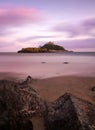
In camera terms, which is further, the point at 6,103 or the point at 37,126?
the point at 37,126

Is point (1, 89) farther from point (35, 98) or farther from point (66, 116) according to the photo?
point (66, 116)

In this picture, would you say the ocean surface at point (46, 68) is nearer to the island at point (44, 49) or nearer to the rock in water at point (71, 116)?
the rock in water at point (71, 116)

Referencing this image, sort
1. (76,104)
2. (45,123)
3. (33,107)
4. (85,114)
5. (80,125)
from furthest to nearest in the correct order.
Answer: (33,107) → (45,123) → (76,104) → (85,114) → (80,125)

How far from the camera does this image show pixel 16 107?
651 cm

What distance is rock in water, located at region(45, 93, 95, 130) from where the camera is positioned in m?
5.34

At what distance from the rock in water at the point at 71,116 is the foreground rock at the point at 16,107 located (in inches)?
28.7

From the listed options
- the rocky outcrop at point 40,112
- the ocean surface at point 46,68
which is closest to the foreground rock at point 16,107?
the rocky outcrop at point 40,112

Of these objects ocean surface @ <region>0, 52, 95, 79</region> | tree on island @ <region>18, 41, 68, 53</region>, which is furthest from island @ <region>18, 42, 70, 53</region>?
ocean surface @ <region>0, 52, 95, 79</region>

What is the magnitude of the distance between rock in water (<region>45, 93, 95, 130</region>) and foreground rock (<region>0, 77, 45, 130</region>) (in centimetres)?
73

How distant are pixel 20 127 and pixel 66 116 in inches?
49.6

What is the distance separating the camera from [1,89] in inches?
264

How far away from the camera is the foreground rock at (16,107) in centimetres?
558

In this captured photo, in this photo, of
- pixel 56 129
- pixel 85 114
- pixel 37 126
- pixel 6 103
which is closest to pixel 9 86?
pixel 6 103

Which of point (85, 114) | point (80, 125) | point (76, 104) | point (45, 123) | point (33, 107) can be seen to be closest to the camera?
point (80, 125)
